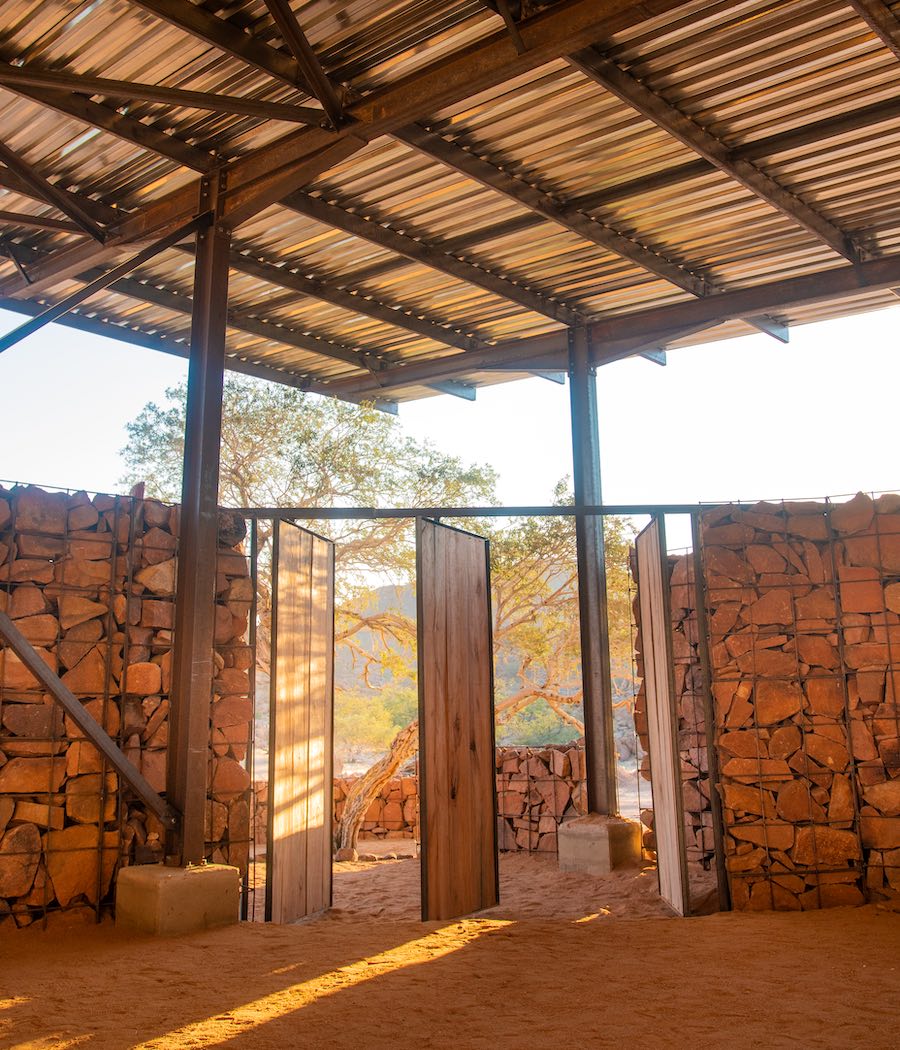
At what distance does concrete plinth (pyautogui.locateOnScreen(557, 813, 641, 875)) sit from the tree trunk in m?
3.42

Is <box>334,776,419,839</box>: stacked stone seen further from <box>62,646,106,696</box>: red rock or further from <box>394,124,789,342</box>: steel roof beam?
<box>394,124,789,342</box>: steel roof beam

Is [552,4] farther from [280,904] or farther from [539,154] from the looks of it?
[280,904]

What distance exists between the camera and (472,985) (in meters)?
5.06

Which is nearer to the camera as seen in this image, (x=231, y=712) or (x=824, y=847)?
(x=824, y=847)

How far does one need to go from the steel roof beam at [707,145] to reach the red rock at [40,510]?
4.47 meters

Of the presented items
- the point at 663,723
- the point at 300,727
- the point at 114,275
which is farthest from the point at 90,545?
the point at 663,723

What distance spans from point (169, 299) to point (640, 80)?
15.4 feet

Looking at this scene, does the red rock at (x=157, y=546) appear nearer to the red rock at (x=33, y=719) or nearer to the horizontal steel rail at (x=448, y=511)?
the horizontal steel rail at (x=448, y=511)

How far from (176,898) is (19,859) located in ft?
3.58

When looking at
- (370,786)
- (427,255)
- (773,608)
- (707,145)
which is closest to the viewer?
(707,145)

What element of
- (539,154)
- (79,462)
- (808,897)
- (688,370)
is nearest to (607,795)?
(808,897)

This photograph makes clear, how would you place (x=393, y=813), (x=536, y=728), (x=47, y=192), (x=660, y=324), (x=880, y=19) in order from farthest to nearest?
(x=536, y=728) < (x=393, y=813) < (x=660, y=324) < (x=47, y=192) < (x=880, y=19)

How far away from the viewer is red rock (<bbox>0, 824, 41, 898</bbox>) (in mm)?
6254

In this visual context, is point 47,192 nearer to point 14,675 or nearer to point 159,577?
point 159,577
